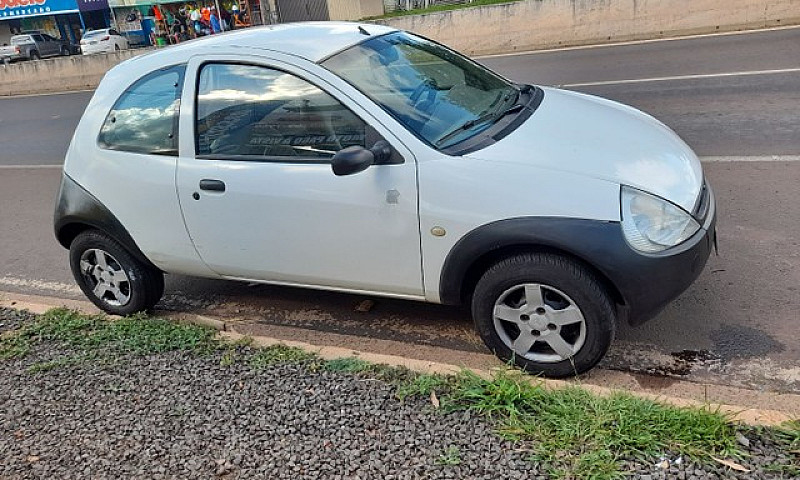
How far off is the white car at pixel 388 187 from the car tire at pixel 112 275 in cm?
1

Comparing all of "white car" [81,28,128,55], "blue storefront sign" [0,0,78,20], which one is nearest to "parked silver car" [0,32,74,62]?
"blue storefront sign" [0,0,78,20]

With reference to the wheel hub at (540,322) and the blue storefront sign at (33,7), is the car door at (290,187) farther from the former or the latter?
the blue storefront sign at (33,7)

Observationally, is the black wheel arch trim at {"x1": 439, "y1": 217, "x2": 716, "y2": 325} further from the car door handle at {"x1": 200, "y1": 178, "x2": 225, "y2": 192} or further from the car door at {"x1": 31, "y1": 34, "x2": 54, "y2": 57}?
the car door at {"x1": 31, "y1": 34, "x2": 54, "y2": 57}

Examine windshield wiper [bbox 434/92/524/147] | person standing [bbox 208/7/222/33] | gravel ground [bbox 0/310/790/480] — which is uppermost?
person standing [bbox 208/7/222/33]

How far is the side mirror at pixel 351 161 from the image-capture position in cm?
317

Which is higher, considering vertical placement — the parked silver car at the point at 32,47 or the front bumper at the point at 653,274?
the parked silver car at the point at 32,47

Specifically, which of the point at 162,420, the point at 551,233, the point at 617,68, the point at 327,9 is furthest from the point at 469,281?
the point at 327,9

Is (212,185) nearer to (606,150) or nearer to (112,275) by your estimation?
(112,275)

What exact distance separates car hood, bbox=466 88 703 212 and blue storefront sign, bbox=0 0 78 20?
1678 inches

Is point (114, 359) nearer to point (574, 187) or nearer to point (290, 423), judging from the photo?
point (290, 423)

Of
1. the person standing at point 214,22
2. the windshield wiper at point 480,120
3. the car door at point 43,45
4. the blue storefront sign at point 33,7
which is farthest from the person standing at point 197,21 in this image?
the windshield wiper at point 480,120

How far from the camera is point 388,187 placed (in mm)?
3301

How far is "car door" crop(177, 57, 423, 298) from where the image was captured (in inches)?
133

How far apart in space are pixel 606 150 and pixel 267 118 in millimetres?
1864
